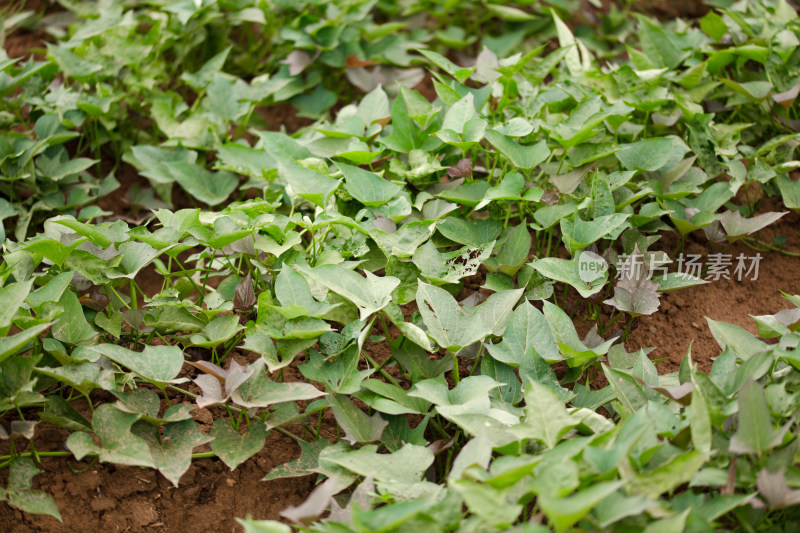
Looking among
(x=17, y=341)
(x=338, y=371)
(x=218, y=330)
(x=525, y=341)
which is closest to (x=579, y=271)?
(x=525, y=341)

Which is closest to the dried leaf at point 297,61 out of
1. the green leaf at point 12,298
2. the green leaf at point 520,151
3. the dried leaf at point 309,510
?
the green leaf at point 520,151

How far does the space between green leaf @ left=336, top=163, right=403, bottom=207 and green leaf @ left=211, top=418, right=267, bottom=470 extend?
60 cm

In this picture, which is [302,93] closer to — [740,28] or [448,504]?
[740,28]

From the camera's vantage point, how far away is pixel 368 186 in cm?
177

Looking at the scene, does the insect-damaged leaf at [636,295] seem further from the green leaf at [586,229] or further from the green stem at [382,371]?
the green stem at [382,371]

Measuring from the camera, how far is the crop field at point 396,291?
4.08ft

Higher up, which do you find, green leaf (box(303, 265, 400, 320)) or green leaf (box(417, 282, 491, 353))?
green leaf (box(303, 265, 400, 320))

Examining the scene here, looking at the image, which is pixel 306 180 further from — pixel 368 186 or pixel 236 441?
pixel 236 441

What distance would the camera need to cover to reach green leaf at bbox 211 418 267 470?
140cm

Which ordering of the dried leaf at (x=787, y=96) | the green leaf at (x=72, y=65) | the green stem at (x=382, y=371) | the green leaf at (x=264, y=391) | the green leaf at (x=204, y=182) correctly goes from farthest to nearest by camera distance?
the green leaf at (x=72, y=65) < the green leaf at (x=204, y=182) < the dried leaf at (x=787, y=96) < the green stem at (x=382, y=371) < the green leaf at (x=264, y=391)

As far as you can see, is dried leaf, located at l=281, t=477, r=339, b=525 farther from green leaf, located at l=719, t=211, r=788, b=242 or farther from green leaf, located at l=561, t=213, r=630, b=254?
green leaf, located at l=719, t=211, r=788, b=242

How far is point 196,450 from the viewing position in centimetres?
156

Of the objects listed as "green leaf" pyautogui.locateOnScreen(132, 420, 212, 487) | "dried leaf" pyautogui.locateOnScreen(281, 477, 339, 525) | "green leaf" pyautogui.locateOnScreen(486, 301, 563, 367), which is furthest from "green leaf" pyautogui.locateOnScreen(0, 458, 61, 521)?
"green leaf" pyautogui.locateOnScreen(486, 301, 563, 367)

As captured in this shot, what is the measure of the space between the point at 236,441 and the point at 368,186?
68cm
